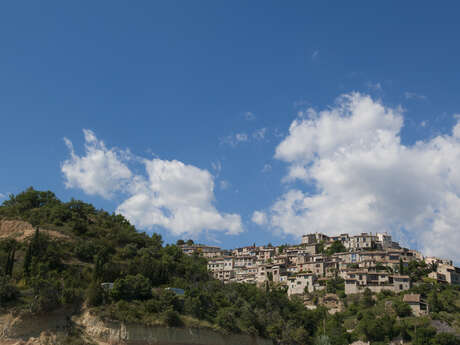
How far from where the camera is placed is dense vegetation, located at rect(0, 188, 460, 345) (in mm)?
50688

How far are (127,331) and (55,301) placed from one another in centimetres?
743

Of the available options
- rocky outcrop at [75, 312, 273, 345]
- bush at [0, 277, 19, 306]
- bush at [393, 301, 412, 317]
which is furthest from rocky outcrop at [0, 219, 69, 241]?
bush at [393, 301, 412, 317]

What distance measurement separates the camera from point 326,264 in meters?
118

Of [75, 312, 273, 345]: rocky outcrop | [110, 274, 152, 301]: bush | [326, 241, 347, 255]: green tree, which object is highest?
[326, 241, 347, 255]: green tree

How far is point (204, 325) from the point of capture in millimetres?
55656

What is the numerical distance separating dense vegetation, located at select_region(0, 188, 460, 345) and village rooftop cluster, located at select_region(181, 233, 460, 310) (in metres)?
5.53

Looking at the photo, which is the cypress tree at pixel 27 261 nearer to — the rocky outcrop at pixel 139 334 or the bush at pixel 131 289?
the rocky outcrop at pixel 139 334

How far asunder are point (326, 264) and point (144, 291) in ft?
232

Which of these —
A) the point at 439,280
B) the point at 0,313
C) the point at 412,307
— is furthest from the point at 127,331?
the point at 439,280

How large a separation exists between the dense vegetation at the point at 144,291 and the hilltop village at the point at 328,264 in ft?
18.5

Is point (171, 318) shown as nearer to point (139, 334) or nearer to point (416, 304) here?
point (139, 334)

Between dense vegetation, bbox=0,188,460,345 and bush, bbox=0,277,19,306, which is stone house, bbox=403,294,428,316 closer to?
dense vegetation, bbox=0,188,460,345

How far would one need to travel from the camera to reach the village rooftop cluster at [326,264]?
337 ft

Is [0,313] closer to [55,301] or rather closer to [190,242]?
[55,301]
